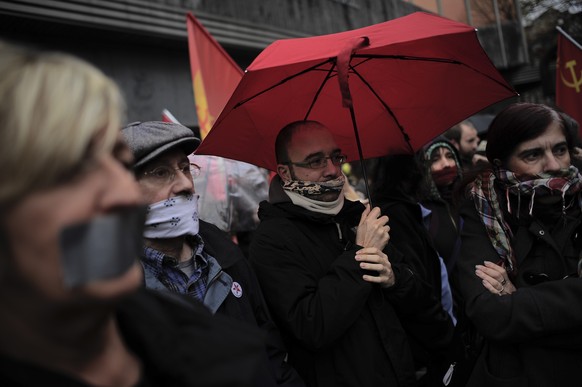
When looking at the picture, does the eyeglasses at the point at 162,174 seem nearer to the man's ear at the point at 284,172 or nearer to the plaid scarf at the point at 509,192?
the man's ear at the point at 284,172

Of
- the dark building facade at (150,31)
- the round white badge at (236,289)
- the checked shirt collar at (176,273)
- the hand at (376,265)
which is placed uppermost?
the dark building facade at (150,31)

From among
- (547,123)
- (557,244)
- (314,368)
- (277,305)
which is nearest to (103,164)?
(277,305)

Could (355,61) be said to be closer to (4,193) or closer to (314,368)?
(314,368)

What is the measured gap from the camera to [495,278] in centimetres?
213

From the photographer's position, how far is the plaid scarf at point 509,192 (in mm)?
2170

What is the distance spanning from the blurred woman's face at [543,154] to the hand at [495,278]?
1.53ft

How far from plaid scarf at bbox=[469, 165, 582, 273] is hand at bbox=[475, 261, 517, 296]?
0.07 m

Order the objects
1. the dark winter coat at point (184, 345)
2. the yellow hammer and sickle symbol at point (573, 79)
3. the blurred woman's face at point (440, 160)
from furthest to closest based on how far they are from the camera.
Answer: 1. the yellow hammer and sickle symbol at point (573, 79)
2. the blurred woman's face at point (440, 160)
3. the dark winter coat at point (184, 345)

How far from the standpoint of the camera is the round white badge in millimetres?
1979

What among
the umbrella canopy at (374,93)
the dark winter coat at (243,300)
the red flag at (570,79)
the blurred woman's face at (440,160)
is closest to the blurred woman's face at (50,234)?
the dark winter coat at (243,300)

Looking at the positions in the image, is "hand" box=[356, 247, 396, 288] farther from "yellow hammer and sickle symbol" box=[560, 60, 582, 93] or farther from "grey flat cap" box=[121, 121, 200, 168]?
"yellow hammer and sickle symbol" box=[560, 60, 582, 93]

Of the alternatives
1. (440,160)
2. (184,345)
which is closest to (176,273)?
(184,345)

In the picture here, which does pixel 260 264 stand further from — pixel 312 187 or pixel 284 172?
pixel 284 172

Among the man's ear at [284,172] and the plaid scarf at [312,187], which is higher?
the man's ear at [284,172]
